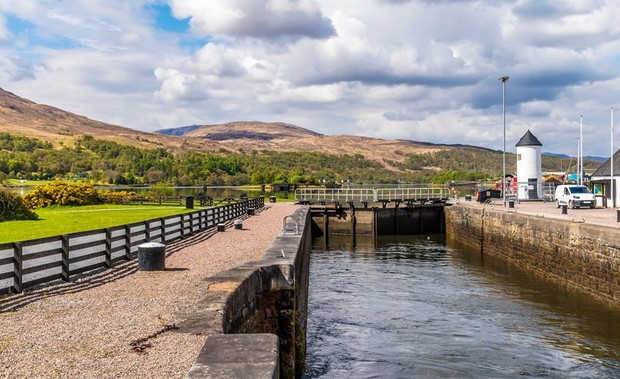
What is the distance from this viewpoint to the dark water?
47.5 ft

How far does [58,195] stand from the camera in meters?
45.7

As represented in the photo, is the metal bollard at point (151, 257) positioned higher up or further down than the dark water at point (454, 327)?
higher up

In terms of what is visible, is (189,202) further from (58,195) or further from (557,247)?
(557,247)

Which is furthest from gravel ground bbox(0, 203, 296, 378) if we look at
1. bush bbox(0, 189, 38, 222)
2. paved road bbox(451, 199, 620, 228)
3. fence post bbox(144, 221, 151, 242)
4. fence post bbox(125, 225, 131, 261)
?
bush bbox(0, 189, 38, 222)

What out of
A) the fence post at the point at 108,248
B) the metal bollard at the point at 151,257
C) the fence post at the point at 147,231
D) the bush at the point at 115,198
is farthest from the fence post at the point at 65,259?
the bush at the point at 115,198

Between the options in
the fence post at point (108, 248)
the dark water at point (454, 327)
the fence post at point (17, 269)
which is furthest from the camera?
the fence post at point (108, 248)

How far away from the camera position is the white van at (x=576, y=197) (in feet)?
130

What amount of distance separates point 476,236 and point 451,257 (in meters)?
4.62

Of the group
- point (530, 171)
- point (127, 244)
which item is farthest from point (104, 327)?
point (530, 171)

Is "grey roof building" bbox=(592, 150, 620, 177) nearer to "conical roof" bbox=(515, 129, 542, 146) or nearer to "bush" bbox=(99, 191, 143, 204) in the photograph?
"conical roof" bbox=(515, 129, 542, 146)

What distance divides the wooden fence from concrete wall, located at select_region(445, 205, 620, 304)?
48.7ft

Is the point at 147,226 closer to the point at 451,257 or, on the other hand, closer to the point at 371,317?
the point at 371,317

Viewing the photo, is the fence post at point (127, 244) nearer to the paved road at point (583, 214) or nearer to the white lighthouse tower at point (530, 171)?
the paved road at point (583, 214)

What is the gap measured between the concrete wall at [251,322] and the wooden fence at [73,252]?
3.84 m
